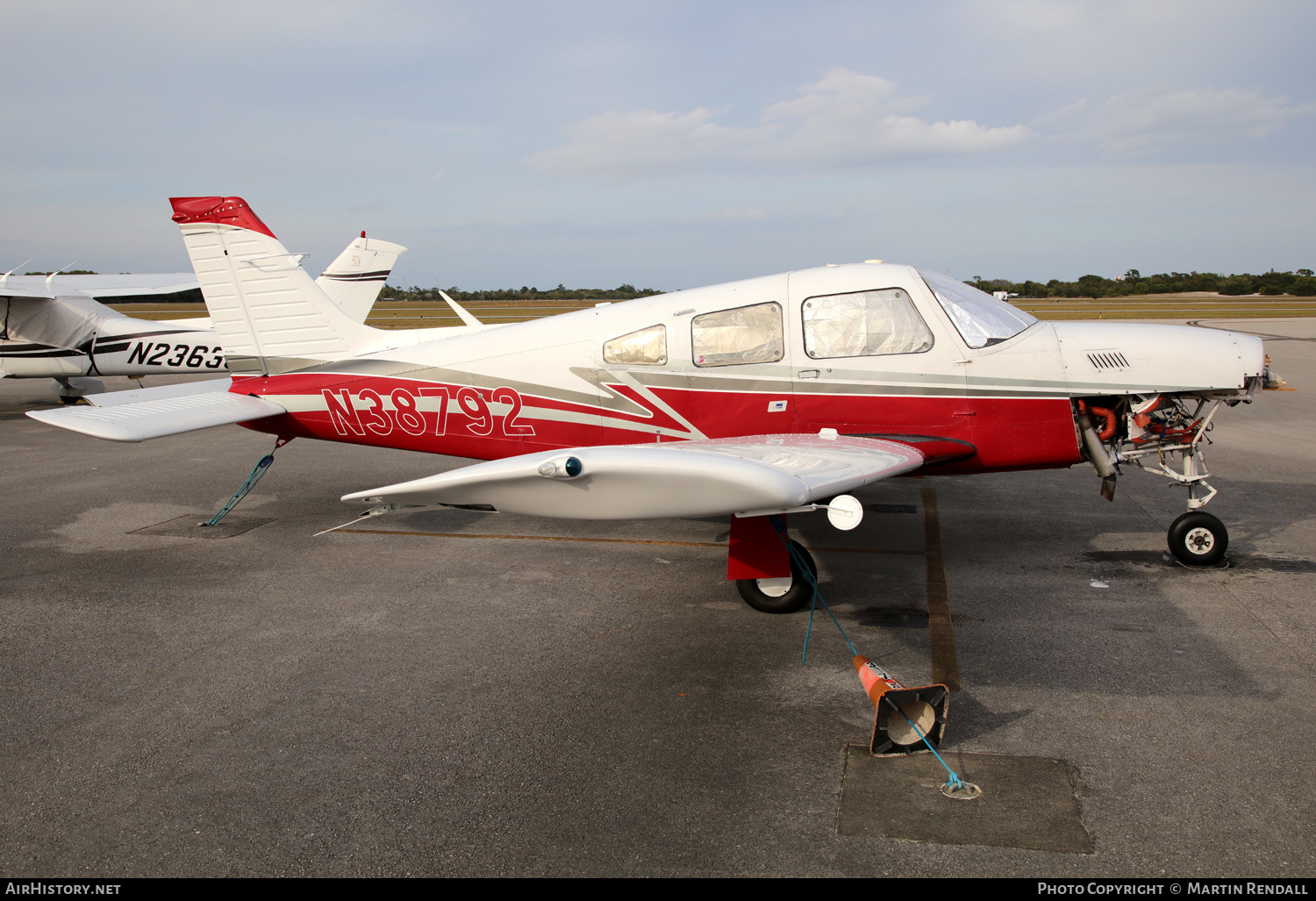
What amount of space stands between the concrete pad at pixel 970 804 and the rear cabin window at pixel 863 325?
327 cm

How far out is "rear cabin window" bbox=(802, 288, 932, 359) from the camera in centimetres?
614

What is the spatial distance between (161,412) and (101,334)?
1297 cm

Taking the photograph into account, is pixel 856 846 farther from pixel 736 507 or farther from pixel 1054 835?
pixel 736 507

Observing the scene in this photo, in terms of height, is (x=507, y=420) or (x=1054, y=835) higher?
(x=507, y=420)

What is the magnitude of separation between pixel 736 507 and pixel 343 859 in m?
2.24

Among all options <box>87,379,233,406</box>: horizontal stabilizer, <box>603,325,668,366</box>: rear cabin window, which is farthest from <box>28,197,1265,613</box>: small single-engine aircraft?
<box>87,379,233,406</box>: horizontal stabilizer

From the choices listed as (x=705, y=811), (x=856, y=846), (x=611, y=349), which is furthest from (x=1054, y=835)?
(x=611, y=349)

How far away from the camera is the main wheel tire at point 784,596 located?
5.68 meters

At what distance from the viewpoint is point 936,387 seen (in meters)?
A: 6.06

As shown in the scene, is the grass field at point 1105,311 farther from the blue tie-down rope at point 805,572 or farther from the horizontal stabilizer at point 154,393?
the blue tie-down rope at point 805,572


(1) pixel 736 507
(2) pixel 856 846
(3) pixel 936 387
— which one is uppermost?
(3) pixel 936 387

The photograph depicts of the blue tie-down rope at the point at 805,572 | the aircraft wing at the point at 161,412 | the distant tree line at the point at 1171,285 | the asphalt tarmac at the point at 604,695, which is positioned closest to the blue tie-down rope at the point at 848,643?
the blue tie-down rope at the point at 805,572

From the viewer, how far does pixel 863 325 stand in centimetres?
621

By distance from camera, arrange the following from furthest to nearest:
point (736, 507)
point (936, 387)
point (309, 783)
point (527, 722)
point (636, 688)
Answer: point (936, 387), point (636, 688), point (527, 722), point (736, 507), point (309, 783)
